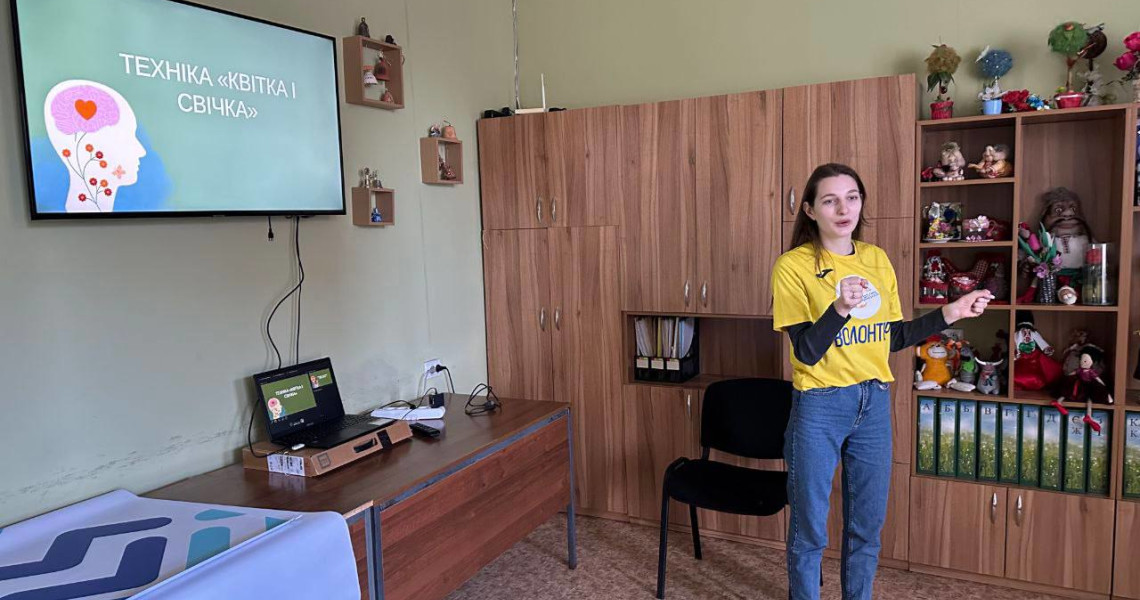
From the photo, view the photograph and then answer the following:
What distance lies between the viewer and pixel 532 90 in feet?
13.1

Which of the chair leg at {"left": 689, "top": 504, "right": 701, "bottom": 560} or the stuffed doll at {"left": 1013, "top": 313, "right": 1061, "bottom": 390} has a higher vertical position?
the stuffed doll at {"left": 1013, "top": 313, "right": 1061, "bottom": 390}

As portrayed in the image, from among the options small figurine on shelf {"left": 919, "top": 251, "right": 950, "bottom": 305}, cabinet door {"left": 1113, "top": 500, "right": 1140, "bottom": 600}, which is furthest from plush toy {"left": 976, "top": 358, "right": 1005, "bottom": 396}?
cabinet door {"left": 1113, "top": 500, "right": 1140, "bottom": 600}

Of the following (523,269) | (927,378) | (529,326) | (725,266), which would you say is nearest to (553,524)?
(529,326)

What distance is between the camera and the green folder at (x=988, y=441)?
297 centimetres

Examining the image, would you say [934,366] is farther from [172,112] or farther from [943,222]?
[172,112]

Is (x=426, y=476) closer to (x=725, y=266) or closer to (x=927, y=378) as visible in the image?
(x=725, y=266)

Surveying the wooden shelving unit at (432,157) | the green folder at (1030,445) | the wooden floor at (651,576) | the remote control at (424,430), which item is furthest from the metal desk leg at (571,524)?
the green folder at (1030,445)

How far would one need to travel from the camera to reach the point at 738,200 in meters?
3.22

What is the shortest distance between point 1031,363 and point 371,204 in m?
2.61

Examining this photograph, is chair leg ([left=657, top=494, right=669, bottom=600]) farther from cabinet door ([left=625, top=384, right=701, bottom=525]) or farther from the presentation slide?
the presentation slide

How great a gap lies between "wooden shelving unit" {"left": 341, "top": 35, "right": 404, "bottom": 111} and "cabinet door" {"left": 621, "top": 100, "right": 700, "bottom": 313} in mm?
973

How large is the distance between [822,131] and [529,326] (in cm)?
158

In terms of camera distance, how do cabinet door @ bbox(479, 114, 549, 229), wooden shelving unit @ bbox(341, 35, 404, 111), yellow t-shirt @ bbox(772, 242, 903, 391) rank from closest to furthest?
yellow t-shirt @ bbox(772, 242, 903, 391), wooden shelving unit @ bbox(341, 35, 404, 111), cabinet door @ bbox(479, 114, 549, 229)

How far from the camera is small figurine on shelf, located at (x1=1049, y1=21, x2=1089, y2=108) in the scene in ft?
9.15
